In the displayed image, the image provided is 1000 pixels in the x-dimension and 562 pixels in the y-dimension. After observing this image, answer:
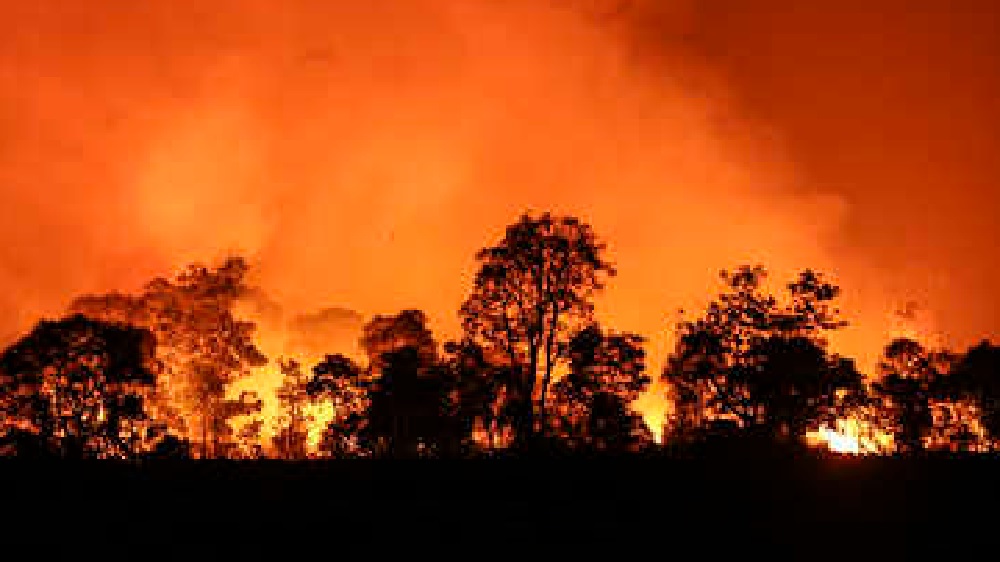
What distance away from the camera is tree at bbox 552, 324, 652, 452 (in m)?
46.7

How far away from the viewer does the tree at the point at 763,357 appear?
4841cm

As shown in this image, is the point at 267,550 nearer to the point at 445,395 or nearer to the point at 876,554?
the point at 876,554

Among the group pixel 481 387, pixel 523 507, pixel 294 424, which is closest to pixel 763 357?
pixel 481 387

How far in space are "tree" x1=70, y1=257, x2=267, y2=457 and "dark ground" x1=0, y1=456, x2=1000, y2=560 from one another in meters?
33.7

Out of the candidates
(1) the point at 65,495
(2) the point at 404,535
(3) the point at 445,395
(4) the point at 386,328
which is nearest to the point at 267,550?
(2) the point at 404,535

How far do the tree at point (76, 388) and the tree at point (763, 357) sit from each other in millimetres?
26521

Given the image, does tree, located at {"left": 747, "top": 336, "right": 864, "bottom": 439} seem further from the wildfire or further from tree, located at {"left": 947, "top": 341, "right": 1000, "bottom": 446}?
tree, located at {"left": 947, "top": 341, "right": 1000, "bottom": 446}

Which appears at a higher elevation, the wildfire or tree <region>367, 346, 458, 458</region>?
tree <region>367, 346, 458, 458</region>

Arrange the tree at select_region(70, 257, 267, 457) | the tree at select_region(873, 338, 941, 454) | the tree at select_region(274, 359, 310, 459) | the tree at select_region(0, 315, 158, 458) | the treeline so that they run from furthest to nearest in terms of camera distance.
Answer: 1. the tree at select_region(70, 257, 267, 457)
2. the tree at select_region(873, 338, 941, 454)
3. the tree at select_region(274, 359, 310, 459)
4. the treeline
5. the tree at select_region(0, 315, 158, 458)

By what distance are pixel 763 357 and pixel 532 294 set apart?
11.8 metres

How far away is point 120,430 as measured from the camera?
44.2 metres

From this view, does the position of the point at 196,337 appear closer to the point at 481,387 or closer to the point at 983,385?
the point at 481,387

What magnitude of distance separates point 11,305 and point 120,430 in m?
78.3

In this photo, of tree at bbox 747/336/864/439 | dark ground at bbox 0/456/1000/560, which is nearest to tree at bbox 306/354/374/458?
tree at bbox 747/336/864/439
